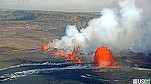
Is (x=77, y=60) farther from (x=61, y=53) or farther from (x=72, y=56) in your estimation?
(x=61, y=53)

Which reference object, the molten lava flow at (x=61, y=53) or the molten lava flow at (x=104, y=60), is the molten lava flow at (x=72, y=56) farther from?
the molten lava flow at (x=104, y=60)

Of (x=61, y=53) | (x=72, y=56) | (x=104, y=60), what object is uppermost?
(x=61, y=53)

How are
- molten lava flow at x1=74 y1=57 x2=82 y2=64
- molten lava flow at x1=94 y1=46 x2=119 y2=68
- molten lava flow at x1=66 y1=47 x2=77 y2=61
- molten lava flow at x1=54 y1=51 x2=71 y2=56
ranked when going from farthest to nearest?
1. molten lava flow at x1=54 y1=51 x2=71 y2=56
2. molten lava flow at x1=66 y1=47 x2=77 y2=61
3. molten lava flow at x1=74 y1=57 x2=82 y2=64
4. molten lava flow at x1=94 y1=46 x2=119 y2=68

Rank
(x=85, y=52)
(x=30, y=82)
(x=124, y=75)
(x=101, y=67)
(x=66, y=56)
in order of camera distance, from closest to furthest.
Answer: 1. (x=30, y=82)
2. (x=124, y=75)
3. (x=101, y=67)
4. (x=66, y=56)
5. (x=85, y=52)

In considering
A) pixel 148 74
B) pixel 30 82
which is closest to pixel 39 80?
pixel 30 82

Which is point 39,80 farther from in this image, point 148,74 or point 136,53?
point 136,53

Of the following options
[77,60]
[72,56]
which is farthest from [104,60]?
[72,56]

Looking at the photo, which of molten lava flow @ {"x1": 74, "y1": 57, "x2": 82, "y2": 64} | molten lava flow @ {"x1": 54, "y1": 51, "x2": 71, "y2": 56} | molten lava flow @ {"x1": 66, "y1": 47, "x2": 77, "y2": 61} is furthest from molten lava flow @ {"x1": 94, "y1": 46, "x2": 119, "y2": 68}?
molten lava flow @ {"x1": 54, "y1": 51, "x2": 71, "y2": 56}

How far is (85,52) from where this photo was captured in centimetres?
17475

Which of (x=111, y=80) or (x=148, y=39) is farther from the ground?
(x=148, y=39)

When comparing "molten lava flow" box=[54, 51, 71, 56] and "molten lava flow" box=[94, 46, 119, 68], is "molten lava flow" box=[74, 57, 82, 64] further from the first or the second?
"molten lava flow" box=[54, 51, 71, 56]

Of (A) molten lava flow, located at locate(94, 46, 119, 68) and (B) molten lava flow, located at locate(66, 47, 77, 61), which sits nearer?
(A) molten lava flow, located at locate(94, 46, 119, 68)

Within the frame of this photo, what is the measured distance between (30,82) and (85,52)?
2706 inches

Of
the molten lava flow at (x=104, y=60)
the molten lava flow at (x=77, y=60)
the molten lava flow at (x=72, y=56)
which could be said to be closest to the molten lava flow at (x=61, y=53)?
the molten lava flow at (x=72, y=56)
